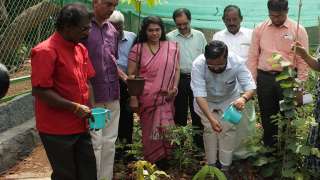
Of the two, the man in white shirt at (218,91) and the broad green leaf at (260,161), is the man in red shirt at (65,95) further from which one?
the broad green leaf at (260,161)

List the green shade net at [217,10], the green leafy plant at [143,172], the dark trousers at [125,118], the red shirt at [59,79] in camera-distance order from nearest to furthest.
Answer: the red shirt at [59,79] < the green leafy plant at [143,172] < the dark trousers at [125,118] < the green shade net at [217,10]

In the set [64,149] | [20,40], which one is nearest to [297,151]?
[64,149]

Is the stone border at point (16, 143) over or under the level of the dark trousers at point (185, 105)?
under

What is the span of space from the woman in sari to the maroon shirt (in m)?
0.56

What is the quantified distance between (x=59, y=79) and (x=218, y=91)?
1758 millimetres

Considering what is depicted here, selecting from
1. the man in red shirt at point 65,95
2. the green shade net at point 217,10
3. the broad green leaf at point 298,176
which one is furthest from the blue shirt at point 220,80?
the green shade net at point 217,10

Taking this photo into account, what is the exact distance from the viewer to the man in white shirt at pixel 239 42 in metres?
4.85

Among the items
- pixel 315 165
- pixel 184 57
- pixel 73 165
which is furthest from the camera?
pixel 184 57

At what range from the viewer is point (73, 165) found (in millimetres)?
3309

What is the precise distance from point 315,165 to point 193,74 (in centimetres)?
130

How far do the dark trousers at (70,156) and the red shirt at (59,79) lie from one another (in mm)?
53

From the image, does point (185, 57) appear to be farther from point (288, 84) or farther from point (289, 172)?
point (289, 172)

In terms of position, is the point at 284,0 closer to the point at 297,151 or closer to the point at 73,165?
the point at 297,151

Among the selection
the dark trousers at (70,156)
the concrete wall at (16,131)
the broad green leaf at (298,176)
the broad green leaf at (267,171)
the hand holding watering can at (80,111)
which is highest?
the hand holding watering can at (80,111)
